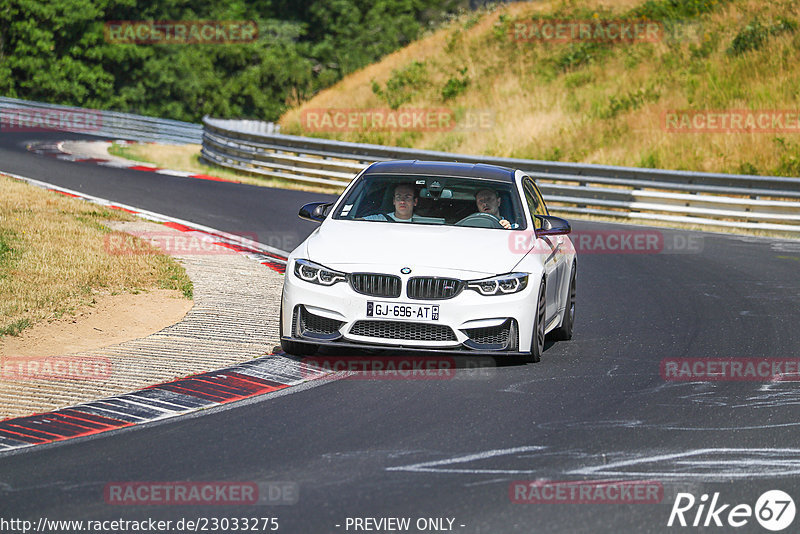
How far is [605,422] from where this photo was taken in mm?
7676

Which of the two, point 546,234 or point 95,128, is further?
point 95,128

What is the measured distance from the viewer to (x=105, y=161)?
28.8 metres

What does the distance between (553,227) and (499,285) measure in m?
1.33

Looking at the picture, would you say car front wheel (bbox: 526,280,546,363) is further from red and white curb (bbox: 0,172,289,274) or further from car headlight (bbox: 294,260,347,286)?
red and white curb (bbox: 0,172,289,274)

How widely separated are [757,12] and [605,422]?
30.7 metres

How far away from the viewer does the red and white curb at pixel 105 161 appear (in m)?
26.1

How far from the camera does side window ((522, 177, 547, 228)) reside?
10.4 metres

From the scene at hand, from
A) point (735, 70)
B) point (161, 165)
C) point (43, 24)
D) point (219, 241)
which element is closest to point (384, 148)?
point (161, 165)

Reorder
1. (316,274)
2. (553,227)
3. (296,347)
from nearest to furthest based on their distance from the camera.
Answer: (316,274), (296,347), (553,227)

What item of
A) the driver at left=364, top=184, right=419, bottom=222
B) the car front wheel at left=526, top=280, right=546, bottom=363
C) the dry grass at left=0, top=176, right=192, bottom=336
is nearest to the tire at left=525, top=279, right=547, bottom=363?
the car front wheel at left=526, top=280, right=546, bottom=363

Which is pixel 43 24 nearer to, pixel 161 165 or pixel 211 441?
pixel 161 165

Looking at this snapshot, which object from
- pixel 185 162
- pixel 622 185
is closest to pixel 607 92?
pixel 622 185

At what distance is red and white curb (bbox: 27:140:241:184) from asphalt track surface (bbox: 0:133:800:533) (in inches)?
642

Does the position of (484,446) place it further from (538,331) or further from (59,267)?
(59,267)
